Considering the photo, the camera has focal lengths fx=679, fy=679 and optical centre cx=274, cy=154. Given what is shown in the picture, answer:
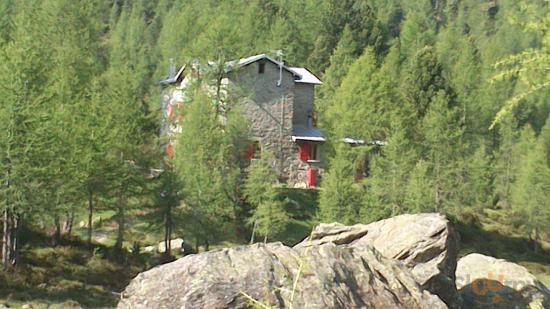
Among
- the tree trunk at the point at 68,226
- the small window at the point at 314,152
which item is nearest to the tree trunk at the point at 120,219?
the tree trunk at the point at 68,226

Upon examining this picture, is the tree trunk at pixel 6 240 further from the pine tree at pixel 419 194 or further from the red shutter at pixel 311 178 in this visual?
the red shutter at pixel 311 178

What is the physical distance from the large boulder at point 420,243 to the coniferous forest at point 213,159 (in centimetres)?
253

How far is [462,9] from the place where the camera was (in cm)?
14362

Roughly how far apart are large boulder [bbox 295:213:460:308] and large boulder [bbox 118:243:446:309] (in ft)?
9.50

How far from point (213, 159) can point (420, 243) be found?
2504cm

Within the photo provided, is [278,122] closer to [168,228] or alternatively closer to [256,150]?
[256,150]

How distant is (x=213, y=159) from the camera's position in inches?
1533

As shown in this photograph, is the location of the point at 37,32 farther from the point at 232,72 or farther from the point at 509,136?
the point at 509,136

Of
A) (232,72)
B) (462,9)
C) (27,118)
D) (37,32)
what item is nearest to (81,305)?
(27,118)

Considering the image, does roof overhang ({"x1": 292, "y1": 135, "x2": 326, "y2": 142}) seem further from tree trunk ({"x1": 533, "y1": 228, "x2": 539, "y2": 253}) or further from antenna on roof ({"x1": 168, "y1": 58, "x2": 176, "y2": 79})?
tree trunk ({"x1": 533, "y1": 228, "x2": 539, "y2": 253})

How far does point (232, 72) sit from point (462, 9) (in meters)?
111

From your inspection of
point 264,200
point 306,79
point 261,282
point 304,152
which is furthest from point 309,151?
point 261,282

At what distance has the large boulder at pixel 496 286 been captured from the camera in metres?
15.5

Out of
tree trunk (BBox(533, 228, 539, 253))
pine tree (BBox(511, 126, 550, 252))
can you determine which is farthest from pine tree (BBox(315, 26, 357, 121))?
tree trunk (BBox(533, 228, 539, 253))
